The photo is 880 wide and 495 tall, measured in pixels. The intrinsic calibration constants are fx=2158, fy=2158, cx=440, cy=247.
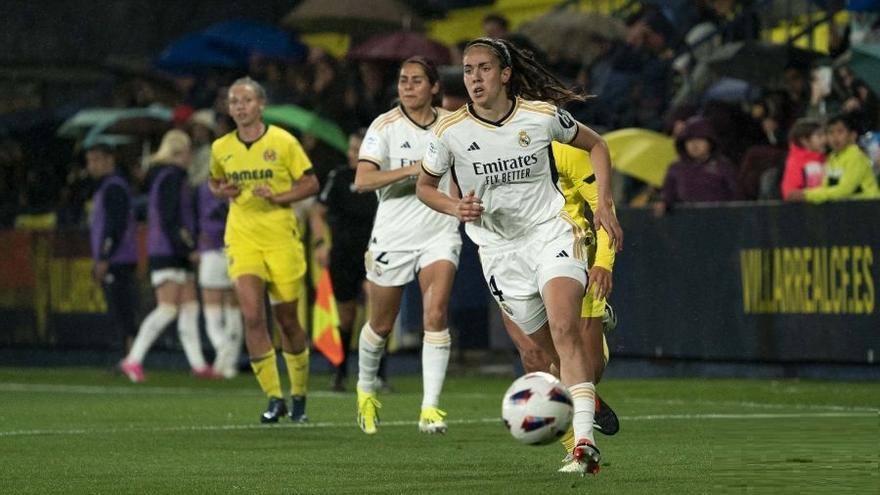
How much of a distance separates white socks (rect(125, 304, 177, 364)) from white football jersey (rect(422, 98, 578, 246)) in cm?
1187

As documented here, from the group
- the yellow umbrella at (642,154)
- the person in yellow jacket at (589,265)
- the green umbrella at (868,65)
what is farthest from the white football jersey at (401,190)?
the yellow umbrella at (642,154)

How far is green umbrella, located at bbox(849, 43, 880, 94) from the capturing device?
19.4 meters

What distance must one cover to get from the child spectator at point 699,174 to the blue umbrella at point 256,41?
11841 millimetres

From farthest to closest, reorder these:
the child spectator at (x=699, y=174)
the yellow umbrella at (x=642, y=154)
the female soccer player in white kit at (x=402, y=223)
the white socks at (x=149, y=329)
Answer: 1. the white socks at (x=149, y=329)
2. the yellow umbrella at (x=642, y=154)
3. the child spectator at (x=699, y=174)
4. the female soccer player in white kit at (x=402, y=223)

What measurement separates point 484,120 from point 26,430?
5169 mm

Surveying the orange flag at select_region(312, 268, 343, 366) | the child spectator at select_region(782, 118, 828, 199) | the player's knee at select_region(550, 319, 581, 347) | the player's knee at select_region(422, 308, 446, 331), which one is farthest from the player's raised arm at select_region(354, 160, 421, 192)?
the child spectator at select_region(782, 118, 828, 199)

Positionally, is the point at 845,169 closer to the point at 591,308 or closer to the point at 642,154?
the point at 642,154

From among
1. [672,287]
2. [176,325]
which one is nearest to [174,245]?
[176,325]

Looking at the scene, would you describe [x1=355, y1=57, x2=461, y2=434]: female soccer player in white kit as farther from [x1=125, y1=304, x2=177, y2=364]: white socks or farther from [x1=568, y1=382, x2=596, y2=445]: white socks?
[x1=125, y1=304, x2=177, y2=364]: white socks

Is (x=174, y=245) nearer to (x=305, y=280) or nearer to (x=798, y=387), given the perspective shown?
(x=305, y=280)

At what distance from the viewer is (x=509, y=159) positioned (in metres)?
11.1

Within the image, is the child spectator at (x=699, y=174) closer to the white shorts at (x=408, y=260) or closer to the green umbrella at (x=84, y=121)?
the white shorts at (x=408, y=260)

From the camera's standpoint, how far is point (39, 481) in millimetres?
10883

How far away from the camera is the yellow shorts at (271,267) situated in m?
15.5
